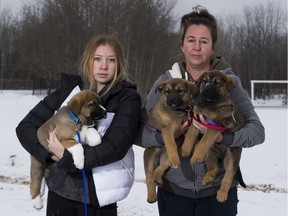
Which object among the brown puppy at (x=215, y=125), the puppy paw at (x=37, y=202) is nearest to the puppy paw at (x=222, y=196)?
the brown puppy at (x=215, y=125)

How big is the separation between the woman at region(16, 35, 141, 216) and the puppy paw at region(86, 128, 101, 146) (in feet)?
0.33

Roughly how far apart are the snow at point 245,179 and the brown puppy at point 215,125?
12.8ft

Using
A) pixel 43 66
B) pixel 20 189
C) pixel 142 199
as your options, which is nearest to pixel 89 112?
pixel 142 199

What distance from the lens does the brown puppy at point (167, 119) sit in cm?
411

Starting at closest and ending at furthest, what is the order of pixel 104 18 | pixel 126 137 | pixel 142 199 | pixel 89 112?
pixel 126 137, pixel 89 112, pixel 142 199, pixel 104 18

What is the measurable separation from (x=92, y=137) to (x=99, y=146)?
0.27 meters

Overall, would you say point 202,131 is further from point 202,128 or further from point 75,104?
point 75,104

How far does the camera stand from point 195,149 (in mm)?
4023

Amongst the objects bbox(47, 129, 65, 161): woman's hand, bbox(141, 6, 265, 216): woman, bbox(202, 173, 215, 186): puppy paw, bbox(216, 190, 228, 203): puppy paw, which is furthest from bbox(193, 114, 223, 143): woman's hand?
bbox(47, 129, 65, 161): woman's hand

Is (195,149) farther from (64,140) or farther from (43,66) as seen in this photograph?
(43,66)

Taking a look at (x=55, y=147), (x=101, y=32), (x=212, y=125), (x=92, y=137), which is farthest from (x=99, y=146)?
(x=101, y=32)

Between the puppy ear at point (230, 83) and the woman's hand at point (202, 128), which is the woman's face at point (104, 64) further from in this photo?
the puppy ear at point (230, 83)

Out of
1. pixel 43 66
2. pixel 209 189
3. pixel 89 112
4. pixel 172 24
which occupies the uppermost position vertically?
pixel 172 24

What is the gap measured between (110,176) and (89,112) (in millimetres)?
677
